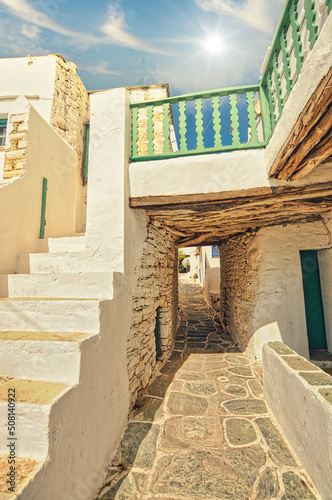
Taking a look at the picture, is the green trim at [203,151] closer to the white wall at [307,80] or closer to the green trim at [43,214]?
the white wall at [307,80]

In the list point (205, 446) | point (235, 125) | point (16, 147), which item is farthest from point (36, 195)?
point (205, 446)

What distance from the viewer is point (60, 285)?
2754 mm

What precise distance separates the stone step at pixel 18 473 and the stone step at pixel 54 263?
1.98 metres

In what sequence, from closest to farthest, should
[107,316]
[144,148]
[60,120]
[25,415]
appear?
1. [25,415]
2. [107,316]
3. [60,120]
4. [144,148]

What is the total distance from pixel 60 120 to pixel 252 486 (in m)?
9.46

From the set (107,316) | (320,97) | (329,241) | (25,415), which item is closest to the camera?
(25,415)

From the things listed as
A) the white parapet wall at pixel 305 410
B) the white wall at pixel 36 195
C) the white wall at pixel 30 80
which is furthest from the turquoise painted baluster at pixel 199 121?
the white wall at pixel 30 80

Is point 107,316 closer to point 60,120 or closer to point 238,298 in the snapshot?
point 238,298

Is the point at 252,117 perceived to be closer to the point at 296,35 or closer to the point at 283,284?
the point at 296,35

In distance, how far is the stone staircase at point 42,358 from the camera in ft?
4.62

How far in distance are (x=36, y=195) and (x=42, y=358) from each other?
128 inches

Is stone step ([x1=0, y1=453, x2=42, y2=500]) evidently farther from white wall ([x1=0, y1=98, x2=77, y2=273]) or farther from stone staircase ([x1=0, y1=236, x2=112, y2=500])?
white wall ([x1=0, y1=98, x2=77, y2=273])

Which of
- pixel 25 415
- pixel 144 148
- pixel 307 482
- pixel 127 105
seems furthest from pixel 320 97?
pixel 144 148

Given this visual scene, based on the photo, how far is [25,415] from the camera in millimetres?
1418
